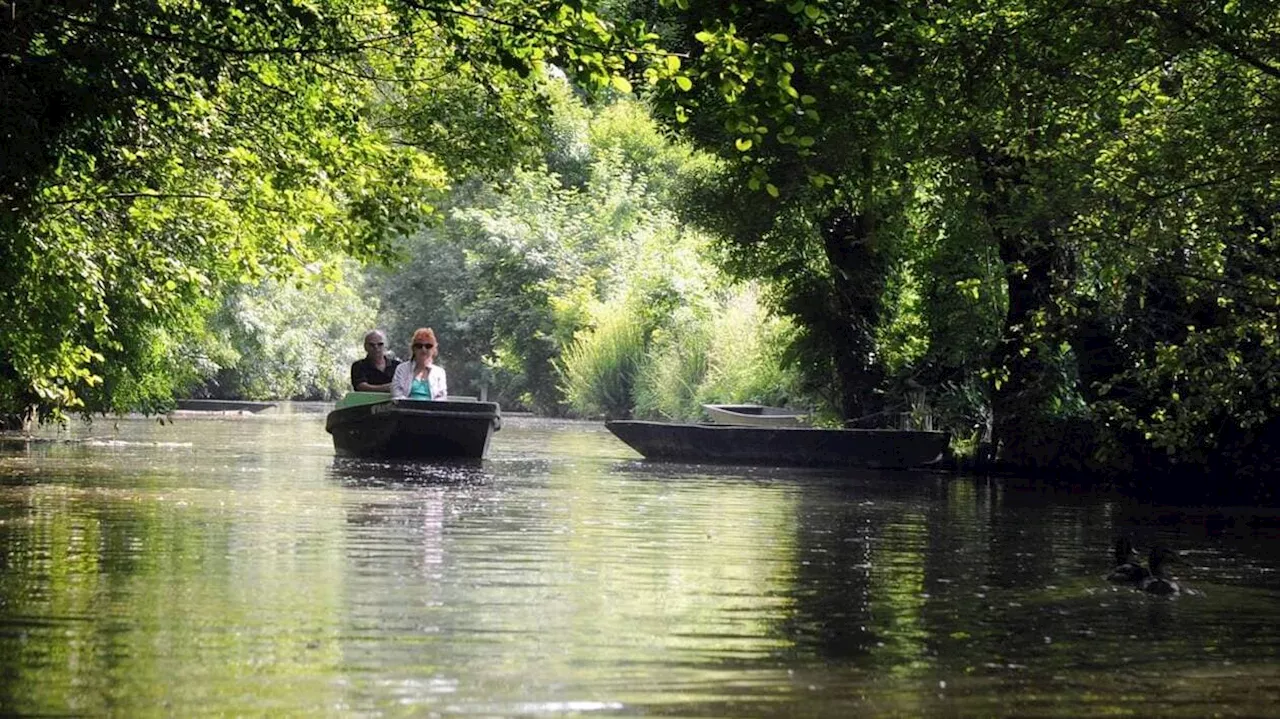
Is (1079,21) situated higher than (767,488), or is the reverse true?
(1079,21)

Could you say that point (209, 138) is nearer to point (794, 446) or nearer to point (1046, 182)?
point (1046, 182)

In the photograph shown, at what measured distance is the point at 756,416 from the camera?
32125 millimetres

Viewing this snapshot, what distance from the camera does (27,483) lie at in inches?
673

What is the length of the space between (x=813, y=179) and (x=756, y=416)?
20.2 meters

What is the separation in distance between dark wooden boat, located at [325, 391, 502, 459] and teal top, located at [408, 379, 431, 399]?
1.02ft

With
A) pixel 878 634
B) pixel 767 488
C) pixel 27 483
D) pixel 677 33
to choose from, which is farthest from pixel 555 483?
pixel 878 634

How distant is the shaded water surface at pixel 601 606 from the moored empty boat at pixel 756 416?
14239mm

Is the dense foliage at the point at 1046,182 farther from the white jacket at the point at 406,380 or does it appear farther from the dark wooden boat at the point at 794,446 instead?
the white jacket at the point at 406,380

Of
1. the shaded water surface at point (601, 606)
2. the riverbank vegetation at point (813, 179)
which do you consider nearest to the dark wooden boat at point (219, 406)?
the riverbank vegetation at point (813, 179)

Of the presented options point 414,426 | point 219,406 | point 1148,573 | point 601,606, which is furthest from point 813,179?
point 219,406

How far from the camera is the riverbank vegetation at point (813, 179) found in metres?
13.0

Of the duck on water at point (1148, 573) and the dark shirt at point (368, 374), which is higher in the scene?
the dark shirt at point (368, 374)

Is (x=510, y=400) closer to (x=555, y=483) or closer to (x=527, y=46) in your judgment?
(x=555, y=483)

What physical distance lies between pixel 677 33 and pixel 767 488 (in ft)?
26.7
